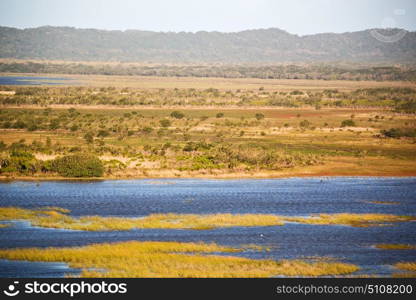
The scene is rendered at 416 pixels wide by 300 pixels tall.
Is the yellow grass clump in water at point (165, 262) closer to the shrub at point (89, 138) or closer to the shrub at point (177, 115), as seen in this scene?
the shrub at point (89, 138)

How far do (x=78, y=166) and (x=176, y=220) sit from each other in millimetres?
17071

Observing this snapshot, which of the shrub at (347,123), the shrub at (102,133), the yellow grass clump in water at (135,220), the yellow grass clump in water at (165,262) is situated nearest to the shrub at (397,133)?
the shrub at (347,123)

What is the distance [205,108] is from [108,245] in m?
88.1

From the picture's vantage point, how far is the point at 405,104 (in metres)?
127

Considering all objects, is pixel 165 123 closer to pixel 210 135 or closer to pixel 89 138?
pixel 210 135

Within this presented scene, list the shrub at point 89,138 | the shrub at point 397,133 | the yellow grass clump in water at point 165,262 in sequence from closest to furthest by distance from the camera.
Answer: the yellow grass clump in water at point 165,262 → the shrub at point 89,138 → the shrub at point 397,133

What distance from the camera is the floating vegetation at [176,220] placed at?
3894 cm

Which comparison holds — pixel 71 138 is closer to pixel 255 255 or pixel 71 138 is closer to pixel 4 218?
pixel 4 218

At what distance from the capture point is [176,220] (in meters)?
40.4

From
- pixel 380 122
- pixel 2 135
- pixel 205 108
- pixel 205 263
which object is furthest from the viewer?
pixel 205 108

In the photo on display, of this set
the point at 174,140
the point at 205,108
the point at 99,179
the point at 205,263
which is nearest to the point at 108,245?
the point at 205,263

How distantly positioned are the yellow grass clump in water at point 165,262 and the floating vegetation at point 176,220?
4483 mm

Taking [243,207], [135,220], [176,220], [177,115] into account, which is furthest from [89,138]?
[176,220]

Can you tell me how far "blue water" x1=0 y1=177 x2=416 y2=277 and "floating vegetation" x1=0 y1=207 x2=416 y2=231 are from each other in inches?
35.8
